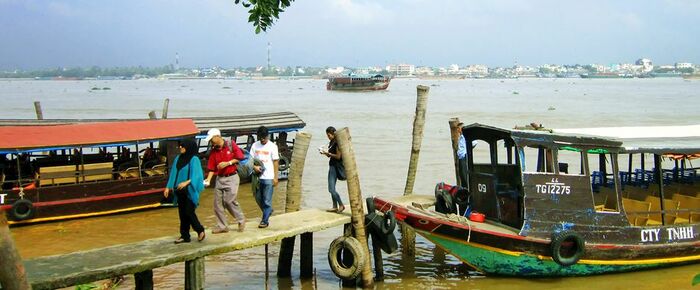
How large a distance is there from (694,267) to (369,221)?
16.7 feet

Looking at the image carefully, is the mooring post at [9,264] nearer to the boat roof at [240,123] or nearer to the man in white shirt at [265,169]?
the man in white shirt at [265,169]

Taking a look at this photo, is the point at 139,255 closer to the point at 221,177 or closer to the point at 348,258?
the point at 221,177

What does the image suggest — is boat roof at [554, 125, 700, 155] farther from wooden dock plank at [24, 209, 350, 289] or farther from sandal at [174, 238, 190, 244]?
sandal at [174, 238, 190, 244]

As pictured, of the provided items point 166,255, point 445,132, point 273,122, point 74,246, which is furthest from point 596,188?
point 445,132

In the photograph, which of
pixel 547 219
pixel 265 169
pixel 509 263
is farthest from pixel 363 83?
pixel 265 169

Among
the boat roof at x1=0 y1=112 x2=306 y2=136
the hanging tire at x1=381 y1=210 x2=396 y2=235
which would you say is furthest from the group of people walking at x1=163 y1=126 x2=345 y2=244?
the boat roof at x1=0 y1=112 x2=306 y2=136

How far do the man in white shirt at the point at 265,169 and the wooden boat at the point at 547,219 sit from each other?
1.75 m

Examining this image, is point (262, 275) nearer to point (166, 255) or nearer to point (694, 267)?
point (166, 255)

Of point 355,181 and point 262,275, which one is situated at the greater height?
point 355,181

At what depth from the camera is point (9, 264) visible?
5328 millimetres

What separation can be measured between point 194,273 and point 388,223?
9.30ft

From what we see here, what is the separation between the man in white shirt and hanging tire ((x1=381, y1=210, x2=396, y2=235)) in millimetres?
1526

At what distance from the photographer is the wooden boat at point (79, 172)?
14.2m

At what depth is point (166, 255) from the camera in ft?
26.1
